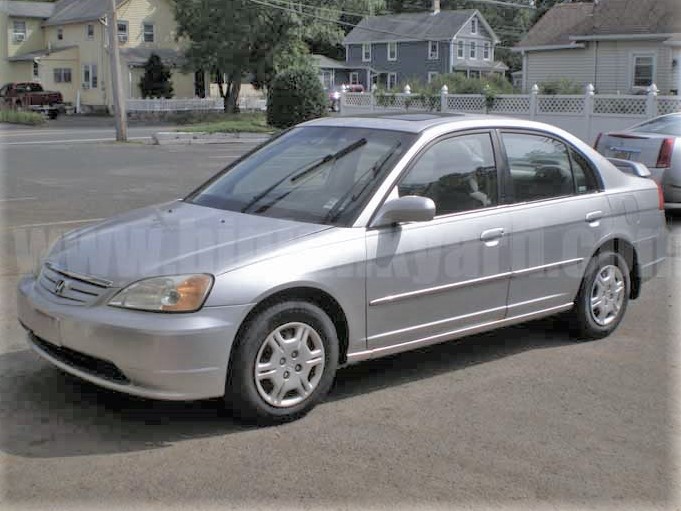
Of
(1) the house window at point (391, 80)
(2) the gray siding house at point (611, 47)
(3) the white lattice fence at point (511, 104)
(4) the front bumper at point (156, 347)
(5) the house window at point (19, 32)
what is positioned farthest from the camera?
(1) the house window at point (391, 80)

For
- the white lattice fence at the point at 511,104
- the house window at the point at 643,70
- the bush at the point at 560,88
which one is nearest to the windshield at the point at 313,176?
the white lattice fence at the point at 511,104

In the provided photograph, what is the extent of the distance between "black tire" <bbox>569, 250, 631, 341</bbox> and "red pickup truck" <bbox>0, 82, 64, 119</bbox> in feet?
154

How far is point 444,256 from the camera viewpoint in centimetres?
528

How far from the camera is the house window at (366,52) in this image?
68188 mm

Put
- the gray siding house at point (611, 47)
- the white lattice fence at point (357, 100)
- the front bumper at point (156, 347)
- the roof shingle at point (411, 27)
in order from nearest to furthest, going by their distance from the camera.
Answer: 1. the front bumper at point (156, 347)
2. the white lattice fence at point (357, 100)
3. the gray siding house at point (611, 47)
4. the roof shingle at point (411, 27)

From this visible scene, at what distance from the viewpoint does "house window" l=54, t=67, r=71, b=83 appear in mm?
57562

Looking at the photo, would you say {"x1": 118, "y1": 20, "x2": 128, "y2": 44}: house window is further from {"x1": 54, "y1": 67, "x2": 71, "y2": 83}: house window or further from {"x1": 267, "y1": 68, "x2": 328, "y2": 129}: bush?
{"x1": 267, "y1": 68, "x2": 328, "y2": 129}: bush

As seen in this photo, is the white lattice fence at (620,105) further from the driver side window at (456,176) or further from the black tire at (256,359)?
the black tire at (256,359)

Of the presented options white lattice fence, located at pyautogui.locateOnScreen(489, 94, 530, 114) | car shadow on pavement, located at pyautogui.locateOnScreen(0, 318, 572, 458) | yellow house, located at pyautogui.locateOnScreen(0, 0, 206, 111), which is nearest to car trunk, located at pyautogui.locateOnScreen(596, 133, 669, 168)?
car shadow on pavement, located at pyautogui.locateOnScreen(0, 318, 572, 458)

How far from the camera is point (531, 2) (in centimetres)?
8156

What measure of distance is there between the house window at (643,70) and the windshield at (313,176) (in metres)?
31.9

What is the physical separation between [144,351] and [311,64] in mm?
44966

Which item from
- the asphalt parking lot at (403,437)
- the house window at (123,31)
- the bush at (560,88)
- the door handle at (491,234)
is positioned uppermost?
the house window at (123,31)

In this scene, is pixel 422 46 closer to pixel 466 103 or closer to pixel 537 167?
pixel 466 103
